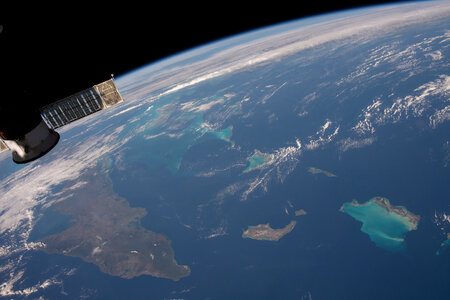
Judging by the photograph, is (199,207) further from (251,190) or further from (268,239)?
(268,239)

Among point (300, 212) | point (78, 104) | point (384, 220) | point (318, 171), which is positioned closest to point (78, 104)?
point (78, 104)

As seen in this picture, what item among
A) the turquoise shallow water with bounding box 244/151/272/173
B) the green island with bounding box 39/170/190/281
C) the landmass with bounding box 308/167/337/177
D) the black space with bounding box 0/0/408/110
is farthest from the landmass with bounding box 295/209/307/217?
the black space with bounding box 0/0/408/110

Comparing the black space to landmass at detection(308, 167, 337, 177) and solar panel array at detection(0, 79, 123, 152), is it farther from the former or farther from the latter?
landmass at detection(308, 167, 337, 177)

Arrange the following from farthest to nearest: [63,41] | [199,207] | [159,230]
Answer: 1. [199,207]
2. [159,230]
3. [63,41]

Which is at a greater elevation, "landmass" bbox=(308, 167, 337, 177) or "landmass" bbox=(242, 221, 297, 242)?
"landmass" bbox=(308, 167, 337, 177)

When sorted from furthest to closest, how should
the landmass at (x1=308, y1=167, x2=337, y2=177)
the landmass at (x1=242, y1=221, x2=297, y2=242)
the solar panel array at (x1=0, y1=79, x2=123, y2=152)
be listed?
the landmass at (x1=308, y1=167, x2=337, y2=177) → the landmass at (x1=242, y1=221, x2=297, y2=242) → the solar panel array at (x1=0, y1=79, x2=123, y2=152)

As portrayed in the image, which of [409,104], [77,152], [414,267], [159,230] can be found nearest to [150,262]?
[159,230]
